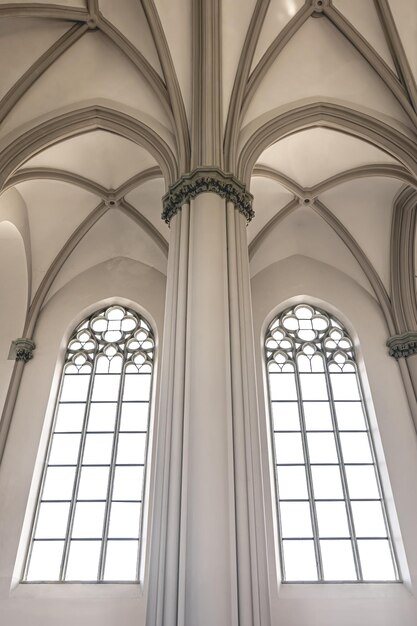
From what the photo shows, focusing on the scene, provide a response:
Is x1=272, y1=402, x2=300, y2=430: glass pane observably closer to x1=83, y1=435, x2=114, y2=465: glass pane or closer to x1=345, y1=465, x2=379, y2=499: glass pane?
x1=345, y1=465, x2=379, y2=499: glass pane

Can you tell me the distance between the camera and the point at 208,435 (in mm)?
5191

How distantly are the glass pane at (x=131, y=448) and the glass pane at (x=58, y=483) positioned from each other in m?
0.90

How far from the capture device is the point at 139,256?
11.8 meters

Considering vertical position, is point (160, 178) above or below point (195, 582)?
above

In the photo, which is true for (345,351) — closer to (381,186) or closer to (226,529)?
(381,186)

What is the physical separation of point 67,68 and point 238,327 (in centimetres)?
579

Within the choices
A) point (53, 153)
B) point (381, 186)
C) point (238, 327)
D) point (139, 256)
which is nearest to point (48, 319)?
point (139, 256)

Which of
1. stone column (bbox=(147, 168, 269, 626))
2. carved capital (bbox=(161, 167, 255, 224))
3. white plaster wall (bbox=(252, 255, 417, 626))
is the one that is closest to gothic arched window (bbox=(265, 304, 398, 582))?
white plaster wall (bbox=(252, 255, 417, 626))

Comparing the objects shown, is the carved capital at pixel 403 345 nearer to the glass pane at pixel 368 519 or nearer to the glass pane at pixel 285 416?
the glass pane at pixel 285 416

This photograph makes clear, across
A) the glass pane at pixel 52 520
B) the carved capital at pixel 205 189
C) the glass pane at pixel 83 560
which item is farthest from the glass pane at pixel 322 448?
the carved capital at pixel 205 189

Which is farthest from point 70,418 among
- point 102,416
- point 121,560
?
point 121,560

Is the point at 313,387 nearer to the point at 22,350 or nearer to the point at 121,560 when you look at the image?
the point at 121,560

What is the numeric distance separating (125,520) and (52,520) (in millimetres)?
1276

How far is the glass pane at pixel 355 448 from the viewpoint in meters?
9.50
